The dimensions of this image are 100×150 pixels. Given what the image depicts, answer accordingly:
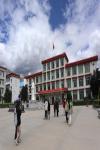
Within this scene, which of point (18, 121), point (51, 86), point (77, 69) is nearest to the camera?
point (18, 121)

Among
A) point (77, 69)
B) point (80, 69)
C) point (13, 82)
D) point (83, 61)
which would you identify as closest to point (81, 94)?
point (80, 69)

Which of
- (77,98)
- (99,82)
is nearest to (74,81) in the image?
(77,98)

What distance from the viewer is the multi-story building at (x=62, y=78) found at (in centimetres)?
7569

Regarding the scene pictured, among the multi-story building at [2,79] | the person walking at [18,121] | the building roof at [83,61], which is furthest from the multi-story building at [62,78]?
the person walking at [18,121]

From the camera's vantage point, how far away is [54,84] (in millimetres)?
84625

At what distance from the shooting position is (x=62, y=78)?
271 ft

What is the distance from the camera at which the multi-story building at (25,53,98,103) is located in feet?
248

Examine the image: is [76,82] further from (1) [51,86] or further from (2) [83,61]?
(1) [51,86]

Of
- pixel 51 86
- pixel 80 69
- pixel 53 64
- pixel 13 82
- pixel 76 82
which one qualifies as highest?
pixel 53 64

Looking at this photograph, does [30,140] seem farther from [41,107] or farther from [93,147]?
[41,107]

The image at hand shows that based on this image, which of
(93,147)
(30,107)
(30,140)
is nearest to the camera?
(93,147)

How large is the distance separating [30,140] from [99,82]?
54.8m

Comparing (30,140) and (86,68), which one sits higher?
(86,68)

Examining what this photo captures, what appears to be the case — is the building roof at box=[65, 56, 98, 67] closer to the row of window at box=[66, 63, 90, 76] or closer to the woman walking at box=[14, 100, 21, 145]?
the row of window at box=[66, 63, 90, 76]
